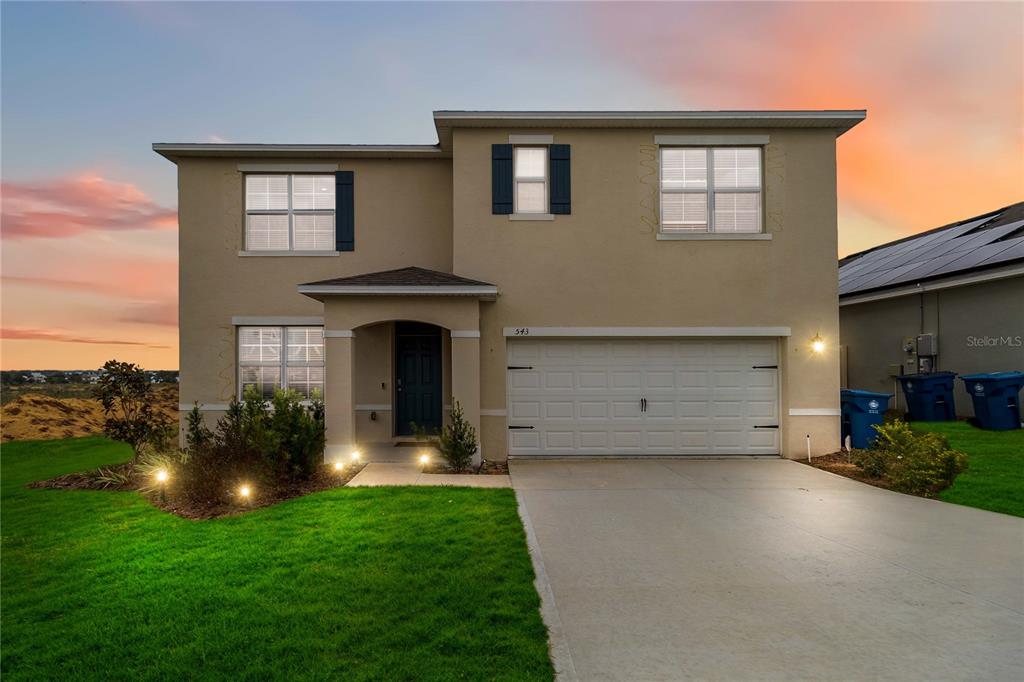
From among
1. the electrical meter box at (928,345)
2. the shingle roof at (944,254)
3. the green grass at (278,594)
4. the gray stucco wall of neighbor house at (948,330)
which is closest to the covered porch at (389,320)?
the green grass at (278,594)

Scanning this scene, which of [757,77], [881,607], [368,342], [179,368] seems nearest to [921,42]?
[757,77]

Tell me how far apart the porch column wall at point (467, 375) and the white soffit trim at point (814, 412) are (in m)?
6.48

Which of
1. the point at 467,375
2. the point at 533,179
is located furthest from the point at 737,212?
the point at 467,375

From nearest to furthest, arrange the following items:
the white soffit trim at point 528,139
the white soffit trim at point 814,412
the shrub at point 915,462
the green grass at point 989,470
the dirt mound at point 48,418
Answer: the green grass at point 989,470, the shrub at point 915,462, the white soffit trim at point 528,139, the white soffit trim at point 814,412, the dirt mound at point 48,418

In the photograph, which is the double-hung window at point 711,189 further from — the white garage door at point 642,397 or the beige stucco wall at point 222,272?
the beige stucco wall at point 222,272

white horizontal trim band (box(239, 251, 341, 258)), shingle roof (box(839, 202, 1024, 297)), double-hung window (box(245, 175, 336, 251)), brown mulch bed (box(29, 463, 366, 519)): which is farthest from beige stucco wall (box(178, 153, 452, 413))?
shingle roof (box(839, 202, 1024, 297))

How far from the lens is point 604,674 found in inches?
122

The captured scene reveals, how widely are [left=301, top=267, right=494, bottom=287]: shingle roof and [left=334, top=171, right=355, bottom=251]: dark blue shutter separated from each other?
1580mm

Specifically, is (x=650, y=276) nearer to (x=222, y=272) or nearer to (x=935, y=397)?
(x=935, y=397)

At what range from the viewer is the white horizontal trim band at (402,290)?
358 inches

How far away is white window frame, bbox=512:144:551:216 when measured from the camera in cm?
1000

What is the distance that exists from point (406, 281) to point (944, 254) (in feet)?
52.6

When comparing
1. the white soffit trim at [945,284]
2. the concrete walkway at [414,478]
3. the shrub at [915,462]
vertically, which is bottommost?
the concrete walkway at [414,478]

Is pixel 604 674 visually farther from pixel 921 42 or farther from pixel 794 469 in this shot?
pixel 921 42
